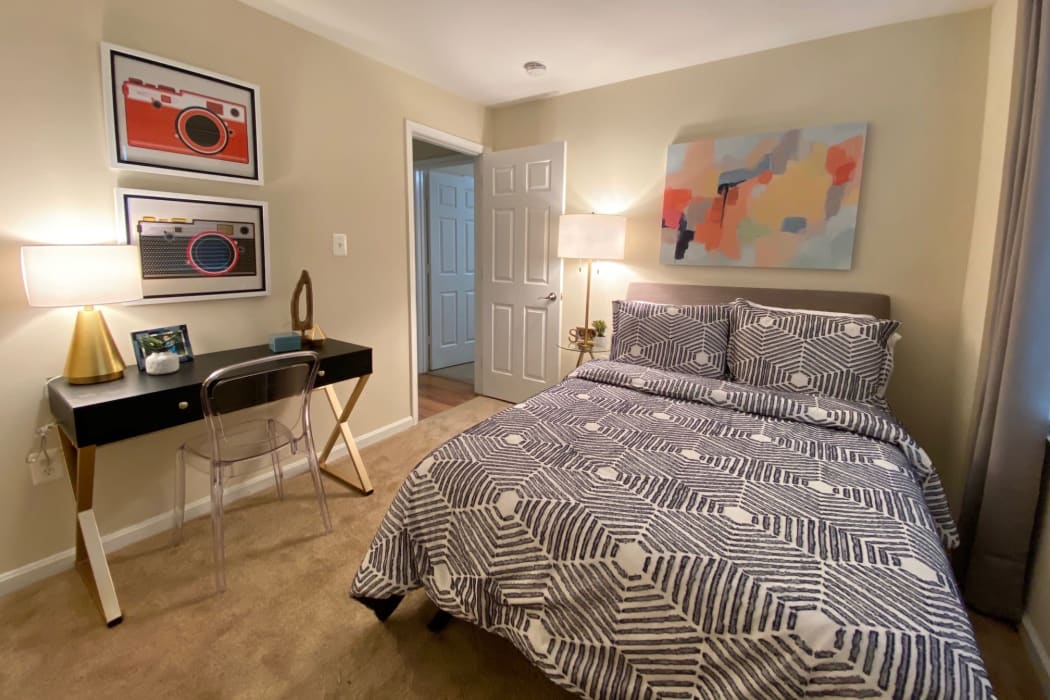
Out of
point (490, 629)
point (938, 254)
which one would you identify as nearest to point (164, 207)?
point (490, 629)

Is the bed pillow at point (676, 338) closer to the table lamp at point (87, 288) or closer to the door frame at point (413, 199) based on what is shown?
the door frame at point (413, 199)

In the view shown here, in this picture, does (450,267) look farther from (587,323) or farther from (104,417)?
(104,417)

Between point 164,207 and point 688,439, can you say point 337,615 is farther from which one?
point 164,207

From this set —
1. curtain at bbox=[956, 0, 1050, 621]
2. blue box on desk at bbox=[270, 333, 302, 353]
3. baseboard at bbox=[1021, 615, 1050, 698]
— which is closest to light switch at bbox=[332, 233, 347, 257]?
blue box on desk at bbox=[270, 333, 302, 353]

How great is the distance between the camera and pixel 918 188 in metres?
2.34

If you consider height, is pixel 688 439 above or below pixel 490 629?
above

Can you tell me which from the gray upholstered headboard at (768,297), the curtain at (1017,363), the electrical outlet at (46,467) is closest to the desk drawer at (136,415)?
the electrical outlet at (46,467)

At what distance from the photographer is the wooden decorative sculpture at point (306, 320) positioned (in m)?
2.35

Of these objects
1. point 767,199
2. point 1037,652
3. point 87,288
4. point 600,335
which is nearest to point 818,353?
point 767,199

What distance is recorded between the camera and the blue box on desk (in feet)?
7.48

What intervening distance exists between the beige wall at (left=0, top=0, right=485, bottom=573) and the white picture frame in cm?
6

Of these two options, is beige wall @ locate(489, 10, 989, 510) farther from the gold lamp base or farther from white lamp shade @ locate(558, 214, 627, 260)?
the gold lamp base

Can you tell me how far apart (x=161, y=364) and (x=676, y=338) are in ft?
7.44

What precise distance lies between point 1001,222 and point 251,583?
299 cm
